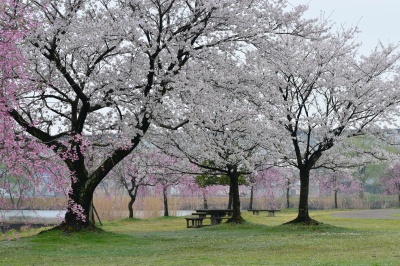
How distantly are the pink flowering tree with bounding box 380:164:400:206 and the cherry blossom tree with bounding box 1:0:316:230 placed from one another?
41970 millimetres

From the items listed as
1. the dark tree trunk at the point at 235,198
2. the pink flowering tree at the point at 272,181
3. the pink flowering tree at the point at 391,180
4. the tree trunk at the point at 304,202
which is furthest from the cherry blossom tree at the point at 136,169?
the pink flowering tree at the point at 391,180

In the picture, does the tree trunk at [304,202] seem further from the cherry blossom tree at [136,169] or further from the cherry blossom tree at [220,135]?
the cherry blossom tree at [136,169]

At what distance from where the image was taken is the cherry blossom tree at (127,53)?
1677cm

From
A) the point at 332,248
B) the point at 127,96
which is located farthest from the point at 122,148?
the point at 332,248

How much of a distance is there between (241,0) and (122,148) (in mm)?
6301

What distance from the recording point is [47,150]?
1142 cm

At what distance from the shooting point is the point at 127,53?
19484 millimetres

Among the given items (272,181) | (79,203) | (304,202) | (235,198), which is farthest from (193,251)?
(272,181)

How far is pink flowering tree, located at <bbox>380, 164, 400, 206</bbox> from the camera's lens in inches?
2213

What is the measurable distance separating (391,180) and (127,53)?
45429 millimetres

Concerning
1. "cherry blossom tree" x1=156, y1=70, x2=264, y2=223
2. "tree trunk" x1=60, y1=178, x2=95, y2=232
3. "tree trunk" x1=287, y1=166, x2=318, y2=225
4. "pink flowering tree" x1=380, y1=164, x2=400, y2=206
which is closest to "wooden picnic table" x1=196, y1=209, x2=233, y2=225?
"cherry blossom tree" x1=156, y1=70, x2=264, y2=223

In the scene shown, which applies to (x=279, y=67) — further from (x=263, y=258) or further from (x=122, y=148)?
(x=263, y=258)

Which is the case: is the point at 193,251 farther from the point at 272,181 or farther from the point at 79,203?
the point at 272,181

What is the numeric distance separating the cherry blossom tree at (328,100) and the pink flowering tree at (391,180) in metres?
32.8
